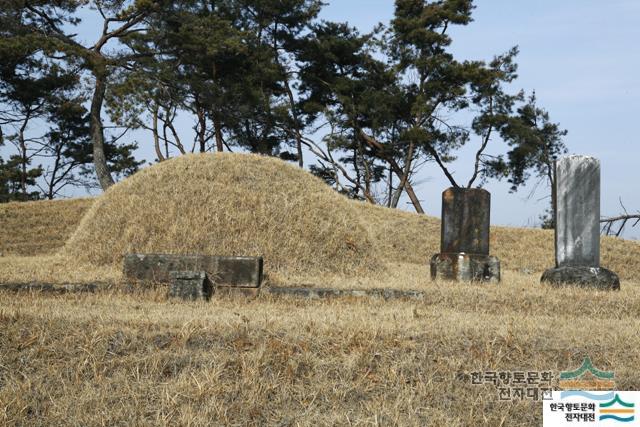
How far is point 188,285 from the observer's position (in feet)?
27.9

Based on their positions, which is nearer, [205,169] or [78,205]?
[205,169]

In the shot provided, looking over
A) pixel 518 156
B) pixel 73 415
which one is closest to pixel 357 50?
pixel 518 156

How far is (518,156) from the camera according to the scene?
1061 inches

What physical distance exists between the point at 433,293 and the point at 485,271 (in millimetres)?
2599

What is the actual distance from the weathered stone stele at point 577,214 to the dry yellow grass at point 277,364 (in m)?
3.99

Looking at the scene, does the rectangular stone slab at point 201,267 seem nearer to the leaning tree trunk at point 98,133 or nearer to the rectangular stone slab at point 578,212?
the rectangular stone slab at point 578,212

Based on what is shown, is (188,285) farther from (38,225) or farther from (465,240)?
(38,225)

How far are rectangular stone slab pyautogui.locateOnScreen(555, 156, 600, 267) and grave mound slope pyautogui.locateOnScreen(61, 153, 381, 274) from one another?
3.41m

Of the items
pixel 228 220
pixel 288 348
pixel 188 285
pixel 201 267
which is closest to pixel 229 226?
pixel 228 220

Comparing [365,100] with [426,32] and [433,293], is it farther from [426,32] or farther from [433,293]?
[433,293]

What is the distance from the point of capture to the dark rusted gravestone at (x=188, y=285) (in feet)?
27.8

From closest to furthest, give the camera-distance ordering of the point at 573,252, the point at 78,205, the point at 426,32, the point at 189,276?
the point at 189,276
the point at 573,252
the point at 78,205
the point at 426,32

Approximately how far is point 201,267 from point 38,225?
Answer: 35.3 ft

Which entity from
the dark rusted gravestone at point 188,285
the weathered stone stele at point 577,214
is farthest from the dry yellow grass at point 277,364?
the weathered stone stele at point 577,214
